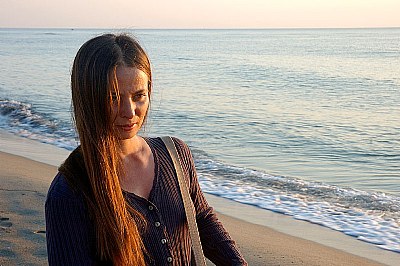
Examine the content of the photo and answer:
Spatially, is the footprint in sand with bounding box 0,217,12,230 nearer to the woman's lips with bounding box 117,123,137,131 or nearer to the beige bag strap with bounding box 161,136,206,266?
the beige bag strap with bounding box 161,136,206,266

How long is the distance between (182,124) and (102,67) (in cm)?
1420

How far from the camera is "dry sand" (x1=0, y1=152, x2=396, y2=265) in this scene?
5070mm

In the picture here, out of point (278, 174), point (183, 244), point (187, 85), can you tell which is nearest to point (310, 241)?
point (278, 174)

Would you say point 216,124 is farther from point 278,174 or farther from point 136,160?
point 136,160

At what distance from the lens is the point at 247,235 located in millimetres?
6383

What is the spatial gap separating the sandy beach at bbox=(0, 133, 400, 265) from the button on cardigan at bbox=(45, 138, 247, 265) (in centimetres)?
297

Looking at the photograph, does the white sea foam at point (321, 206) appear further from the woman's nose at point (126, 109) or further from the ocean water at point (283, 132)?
the woman's nose at point (126, 109)

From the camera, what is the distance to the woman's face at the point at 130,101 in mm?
1866

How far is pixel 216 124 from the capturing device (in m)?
15.8

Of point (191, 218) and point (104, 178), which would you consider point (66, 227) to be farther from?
point (191, 218)

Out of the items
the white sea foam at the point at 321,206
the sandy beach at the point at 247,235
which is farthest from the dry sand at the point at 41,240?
the white sea foam at the point at 321,206

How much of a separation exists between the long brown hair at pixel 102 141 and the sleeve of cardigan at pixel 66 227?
0.12 ft

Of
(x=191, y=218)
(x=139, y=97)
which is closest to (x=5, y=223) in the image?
(x=191, y=218)

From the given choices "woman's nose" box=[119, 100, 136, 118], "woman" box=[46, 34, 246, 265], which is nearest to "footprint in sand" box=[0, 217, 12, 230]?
"woman" box=[46, 34, 246, 265]
